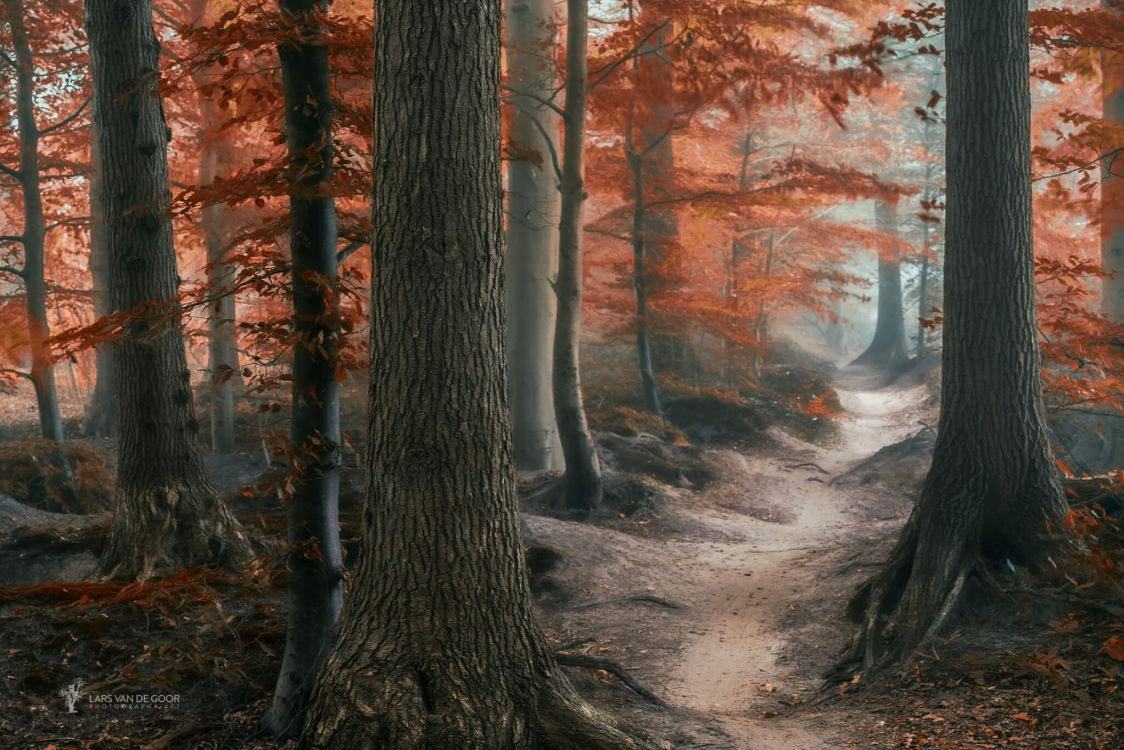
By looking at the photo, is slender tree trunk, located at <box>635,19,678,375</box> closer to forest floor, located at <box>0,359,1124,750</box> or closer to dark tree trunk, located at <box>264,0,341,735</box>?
forest floor, located at <box>0,359,1124,750</box>

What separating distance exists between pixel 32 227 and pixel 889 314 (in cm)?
2660

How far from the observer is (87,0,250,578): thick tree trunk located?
7047mm

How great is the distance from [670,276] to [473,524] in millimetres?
12944

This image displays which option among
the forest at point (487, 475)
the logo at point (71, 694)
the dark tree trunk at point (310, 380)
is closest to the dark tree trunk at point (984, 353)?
the forest at point (487, 475)

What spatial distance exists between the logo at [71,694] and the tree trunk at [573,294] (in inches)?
286

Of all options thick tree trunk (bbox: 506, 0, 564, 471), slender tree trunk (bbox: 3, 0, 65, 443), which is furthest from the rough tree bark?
slender tree trunk (bbox: 3, 0, 65, 443)

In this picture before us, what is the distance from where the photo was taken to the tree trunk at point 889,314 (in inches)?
1216

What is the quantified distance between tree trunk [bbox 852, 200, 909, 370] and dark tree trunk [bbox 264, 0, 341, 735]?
90.5 feet

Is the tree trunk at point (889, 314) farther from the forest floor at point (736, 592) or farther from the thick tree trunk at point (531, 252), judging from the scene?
the thick tree trunk at point (531, 252)

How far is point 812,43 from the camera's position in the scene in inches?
1141

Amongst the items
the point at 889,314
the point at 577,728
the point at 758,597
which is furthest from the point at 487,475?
the point at 889,314

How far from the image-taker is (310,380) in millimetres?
5266

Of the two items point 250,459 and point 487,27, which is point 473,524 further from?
point 250,459

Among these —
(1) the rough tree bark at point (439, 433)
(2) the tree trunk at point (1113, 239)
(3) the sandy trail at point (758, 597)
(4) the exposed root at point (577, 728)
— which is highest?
(2) the tree trunk at point (1113, 239)
